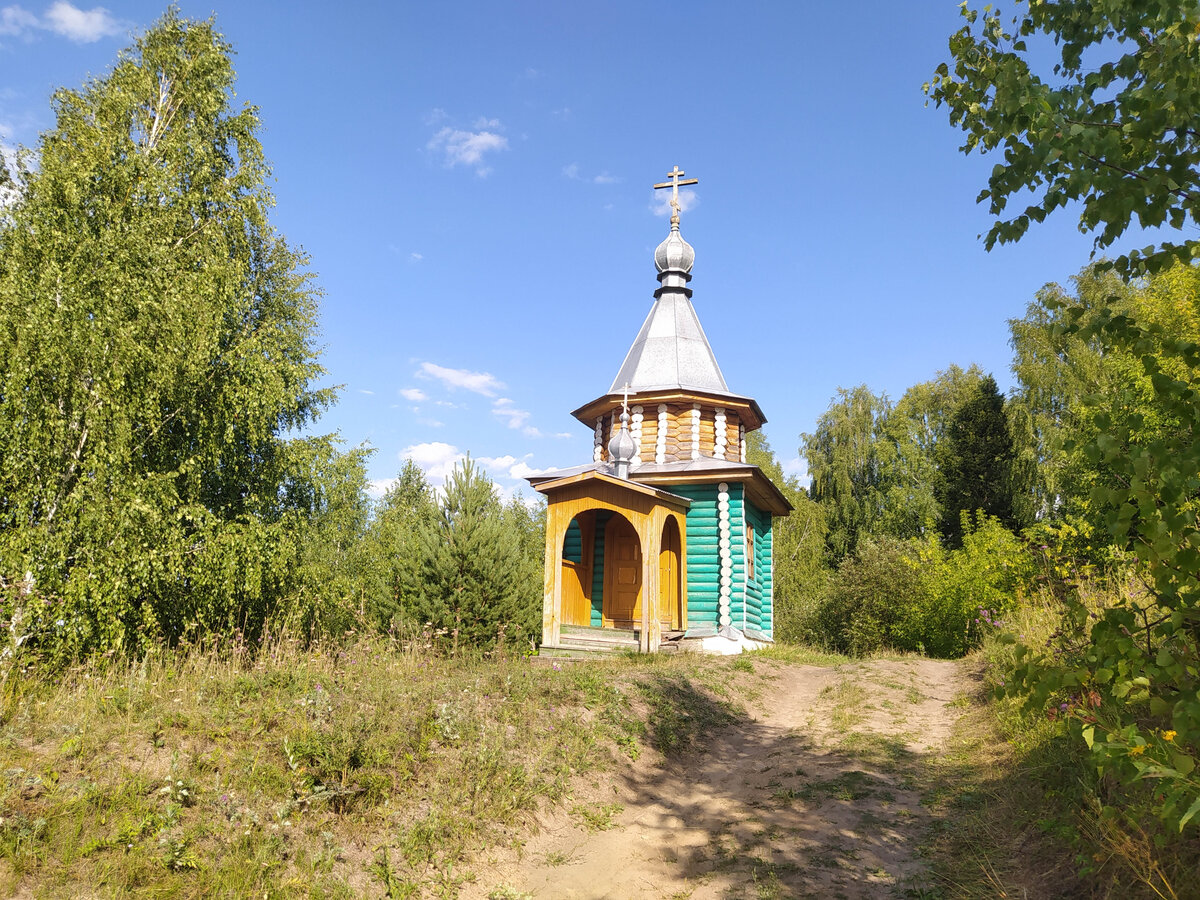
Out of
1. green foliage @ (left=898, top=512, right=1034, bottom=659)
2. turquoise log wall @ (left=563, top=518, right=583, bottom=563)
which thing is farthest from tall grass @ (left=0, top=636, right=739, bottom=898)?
green foliage @ (left=898, top=512, right=1034, bottom=659)

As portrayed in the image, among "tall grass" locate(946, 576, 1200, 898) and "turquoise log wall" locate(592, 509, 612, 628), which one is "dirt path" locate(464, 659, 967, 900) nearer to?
"tall grass" locate(946, 576, 1200, 898)

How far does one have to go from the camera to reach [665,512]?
1488 cm

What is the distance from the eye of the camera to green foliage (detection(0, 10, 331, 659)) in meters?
9.72

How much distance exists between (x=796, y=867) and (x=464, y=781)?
9.10 feet

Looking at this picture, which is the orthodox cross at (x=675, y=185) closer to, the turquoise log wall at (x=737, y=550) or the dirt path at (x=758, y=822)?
the turquoise log wall at (x=737, y=550)

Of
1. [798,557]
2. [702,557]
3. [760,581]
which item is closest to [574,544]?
[702,557]

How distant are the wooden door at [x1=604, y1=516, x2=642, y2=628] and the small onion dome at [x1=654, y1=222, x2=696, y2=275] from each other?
804cm

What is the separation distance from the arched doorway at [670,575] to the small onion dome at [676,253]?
8016 millimetres

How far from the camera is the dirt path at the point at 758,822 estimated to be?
5.39 m

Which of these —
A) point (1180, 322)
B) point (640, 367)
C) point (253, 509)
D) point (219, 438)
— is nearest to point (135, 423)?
→ point (219, 438)

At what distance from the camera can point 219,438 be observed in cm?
1345

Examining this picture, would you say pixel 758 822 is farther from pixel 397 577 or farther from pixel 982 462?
pixel 982 462

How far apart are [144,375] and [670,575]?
1143 centimetres

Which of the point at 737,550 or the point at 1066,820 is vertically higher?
the point at 737,550
